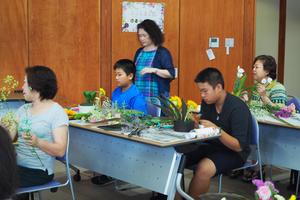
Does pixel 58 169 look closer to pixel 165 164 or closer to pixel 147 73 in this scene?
pixel 147 73

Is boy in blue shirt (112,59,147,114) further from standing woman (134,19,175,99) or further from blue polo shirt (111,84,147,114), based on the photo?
standing woman (134,19,175,99)

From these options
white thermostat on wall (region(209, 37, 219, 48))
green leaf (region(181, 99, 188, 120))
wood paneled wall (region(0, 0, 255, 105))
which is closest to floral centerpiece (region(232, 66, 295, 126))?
green leaf (region(181, 99, 188, 120))

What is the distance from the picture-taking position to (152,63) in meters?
4.16

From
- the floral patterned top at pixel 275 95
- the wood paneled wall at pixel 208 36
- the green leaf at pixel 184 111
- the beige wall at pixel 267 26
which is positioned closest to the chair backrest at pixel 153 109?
the green leaf at pixel 184 111

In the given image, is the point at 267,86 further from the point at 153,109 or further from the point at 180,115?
the point at 180,115

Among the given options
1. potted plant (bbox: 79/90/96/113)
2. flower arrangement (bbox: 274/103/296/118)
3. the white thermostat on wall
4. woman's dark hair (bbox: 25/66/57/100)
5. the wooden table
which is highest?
the white thermostat on wall

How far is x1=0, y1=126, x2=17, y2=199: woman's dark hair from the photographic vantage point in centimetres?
126

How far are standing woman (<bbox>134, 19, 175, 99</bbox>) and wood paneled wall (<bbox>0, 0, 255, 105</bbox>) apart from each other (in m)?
1.22

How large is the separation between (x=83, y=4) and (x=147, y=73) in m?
1.53

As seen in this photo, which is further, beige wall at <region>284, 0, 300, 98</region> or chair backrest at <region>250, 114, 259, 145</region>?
beige wall at <region>284, 0, 300, 98</region>

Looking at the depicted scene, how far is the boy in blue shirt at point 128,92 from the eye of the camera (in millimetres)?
3719

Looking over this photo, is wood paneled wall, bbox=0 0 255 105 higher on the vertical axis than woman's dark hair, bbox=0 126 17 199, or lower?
higher

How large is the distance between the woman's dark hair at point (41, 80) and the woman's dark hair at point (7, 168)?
143cm

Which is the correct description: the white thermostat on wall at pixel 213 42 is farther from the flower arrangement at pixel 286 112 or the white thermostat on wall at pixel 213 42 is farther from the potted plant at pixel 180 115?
the potted plant at pixel 180 115
